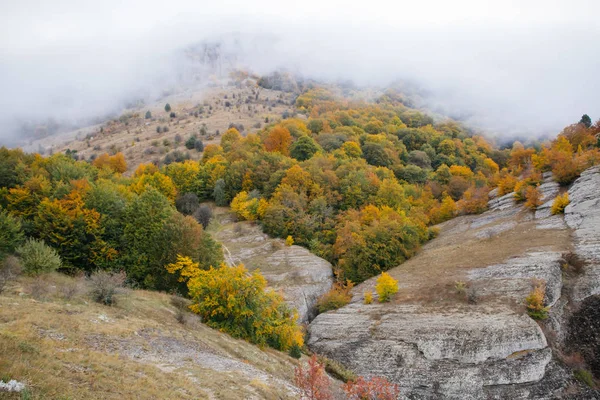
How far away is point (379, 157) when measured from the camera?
299ft

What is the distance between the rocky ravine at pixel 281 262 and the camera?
4328 centimetres

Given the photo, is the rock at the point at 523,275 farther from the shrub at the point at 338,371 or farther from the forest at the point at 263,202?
the shrub at the point at 338,371

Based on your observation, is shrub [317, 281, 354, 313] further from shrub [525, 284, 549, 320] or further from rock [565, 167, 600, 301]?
rock [565, 167, 600, 301]

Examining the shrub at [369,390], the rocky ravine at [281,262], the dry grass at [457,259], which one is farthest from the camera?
the rocky ravine at [281,262]

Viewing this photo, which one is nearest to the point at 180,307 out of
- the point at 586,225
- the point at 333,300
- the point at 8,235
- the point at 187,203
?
the point at 333,300

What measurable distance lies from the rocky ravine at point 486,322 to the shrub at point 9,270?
2568 centimetres

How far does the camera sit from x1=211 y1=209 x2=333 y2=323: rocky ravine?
43.3m

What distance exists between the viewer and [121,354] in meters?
18.1

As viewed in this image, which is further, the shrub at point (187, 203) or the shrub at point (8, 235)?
the shrub at point (187, 203)

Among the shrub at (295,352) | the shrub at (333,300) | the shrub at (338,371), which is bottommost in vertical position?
the shrub at (333,300)

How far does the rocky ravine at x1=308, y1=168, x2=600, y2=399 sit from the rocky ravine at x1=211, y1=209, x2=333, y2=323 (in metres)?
4.84

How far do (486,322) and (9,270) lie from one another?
3757cm

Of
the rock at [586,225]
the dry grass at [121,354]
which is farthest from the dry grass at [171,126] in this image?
the rock at [586,225]

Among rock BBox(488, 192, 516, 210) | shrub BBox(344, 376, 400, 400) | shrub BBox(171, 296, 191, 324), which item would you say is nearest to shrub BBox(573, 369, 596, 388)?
shrub BBox(344, 376, 400, 400)
